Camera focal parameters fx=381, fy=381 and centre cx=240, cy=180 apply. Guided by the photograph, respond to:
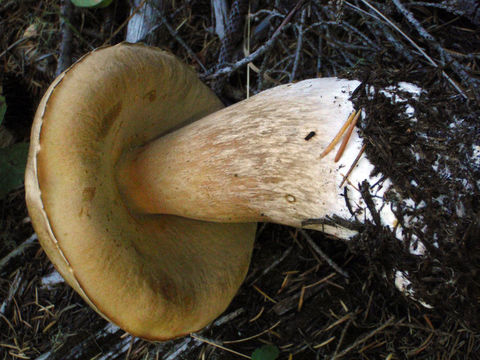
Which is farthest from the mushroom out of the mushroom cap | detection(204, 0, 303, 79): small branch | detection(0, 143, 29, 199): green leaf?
detection(0, 143, 29, 199): green leaf

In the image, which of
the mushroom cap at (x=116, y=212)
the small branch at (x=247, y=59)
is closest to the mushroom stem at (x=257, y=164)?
the mushroom cap at (x=116, y=212)

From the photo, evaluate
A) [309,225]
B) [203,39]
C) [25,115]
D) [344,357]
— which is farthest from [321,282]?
[25,115]

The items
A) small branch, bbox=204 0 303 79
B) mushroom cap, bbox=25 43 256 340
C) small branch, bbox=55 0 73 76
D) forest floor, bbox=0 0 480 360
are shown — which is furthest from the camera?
small branch, bbox=55 0 73 76

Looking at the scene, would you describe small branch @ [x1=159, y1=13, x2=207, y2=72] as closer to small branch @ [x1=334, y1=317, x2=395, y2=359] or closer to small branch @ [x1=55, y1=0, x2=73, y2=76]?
small branch @ [x1=55, y1=0, x2=73, y2=76]

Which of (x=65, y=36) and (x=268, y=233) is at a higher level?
(x=65, y=36)

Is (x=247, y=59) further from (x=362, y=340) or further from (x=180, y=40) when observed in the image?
(x=362, y=340)

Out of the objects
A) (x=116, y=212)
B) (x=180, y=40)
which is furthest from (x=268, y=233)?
(x=180, y=40)
